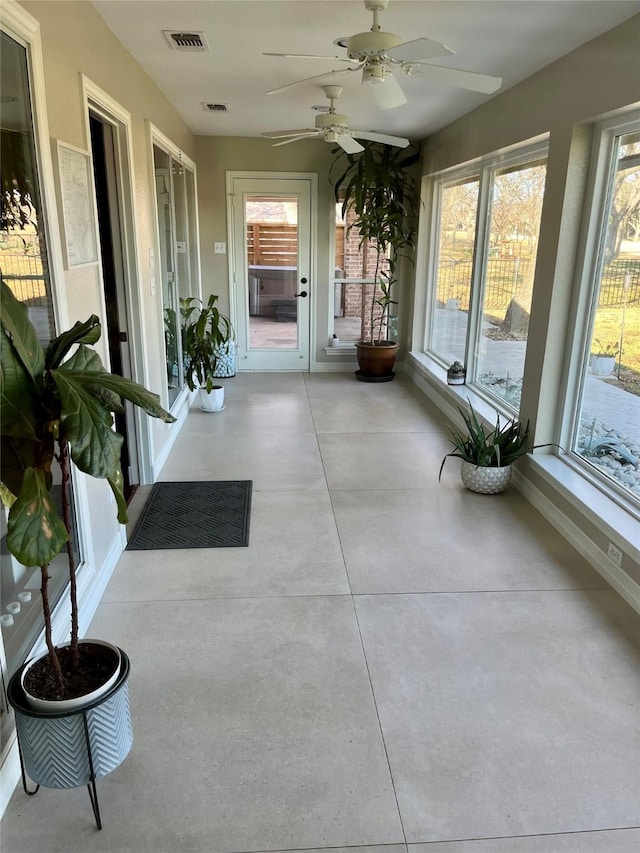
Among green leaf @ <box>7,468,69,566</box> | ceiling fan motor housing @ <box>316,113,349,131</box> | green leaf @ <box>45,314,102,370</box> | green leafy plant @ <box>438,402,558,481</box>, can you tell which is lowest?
green leafy plant @ <box>438,402,558,481</box>

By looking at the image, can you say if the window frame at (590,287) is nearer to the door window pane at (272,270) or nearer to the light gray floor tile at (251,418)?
the light gray floor tile at (251,418)

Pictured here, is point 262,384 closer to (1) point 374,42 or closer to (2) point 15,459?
(1) point 374,42

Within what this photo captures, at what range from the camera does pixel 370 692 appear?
2.28m

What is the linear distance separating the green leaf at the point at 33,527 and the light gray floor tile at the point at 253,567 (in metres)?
1.40

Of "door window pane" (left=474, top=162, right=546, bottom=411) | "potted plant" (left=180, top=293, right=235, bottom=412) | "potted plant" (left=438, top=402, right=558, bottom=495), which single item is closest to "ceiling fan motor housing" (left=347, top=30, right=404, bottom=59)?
"door window pane" (left=474, top=162, right=546, bottom=411)

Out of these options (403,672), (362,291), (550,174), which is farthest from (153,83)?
(403,672)

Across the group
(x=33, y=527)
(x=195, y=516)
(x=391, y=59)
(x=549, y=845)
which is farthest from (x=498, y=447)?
(x=33, y=527)

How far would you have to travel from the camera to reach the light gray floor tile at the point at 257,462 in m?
4.22

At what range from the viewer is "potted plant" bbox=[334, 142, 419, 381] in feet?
21.1

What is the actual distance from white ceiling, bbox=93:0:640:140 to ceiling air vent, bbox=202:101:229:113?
363mm

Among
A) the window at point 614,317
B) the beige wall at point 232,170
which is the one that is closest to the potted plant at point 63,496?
the window at point 614,317

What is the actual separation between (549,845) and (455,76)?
113 inches

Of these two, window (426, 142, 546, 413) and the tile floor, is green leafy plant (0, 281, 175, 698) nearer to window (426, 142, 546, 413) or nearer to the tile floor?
the tile floor

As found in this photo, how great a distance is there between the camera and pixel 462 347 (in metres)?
5.81
